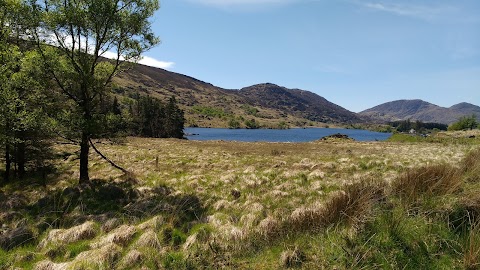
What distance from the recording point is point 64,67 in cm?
1730

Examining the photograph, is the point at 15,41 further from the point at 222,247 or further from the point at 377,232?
the point at 377,232

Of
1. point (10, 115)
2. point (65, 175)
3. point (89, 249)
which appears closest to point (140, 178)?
point (65, 175)

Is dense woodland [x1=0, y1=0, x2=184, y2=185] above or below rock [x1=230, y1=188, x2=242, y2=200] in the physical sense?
above

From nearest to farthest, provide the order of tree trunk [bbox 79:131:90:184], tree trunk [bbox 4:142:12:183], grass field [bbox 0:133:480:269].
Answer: grass field [bbox 0:133:480:269]
tree trunk [bbox 79:131:90:184]
tree trunk [bbox 4:142:12:183]

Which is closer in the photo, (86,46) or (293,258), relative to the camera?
(293,258)

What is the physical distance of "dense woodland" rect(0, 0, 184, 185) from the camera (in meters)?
17.0

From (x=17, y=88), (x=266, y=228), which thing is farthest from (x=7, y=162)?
(x=266, y=228)

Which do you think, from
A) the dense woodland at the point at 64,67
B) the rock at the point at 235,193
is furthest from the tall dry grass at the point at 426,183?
the dense woodland at the point at 64,67

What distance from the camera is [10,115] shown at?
1700cm

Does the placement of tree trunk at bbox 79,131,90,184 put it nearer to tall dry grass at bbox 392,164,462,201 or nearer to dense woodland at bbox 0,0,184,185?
dense woodland at bbox 0,0,184,185

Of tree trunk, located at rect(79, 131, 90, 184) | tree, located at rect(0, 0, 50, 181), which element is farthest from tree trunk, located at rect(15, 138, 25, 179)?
tree trunk, located at rect(79, 131, 90, 184)

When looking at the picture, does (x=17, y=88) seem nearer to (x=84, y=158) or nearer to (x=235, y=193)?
(x=84, y=158)

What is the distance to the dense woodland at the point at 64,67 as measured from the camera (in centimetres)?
1697

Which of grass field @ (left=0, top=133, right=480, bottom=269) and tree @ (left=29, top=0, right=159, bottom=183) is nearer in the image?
grass field @ (left=0, top=133, right=480, bottom=269)
